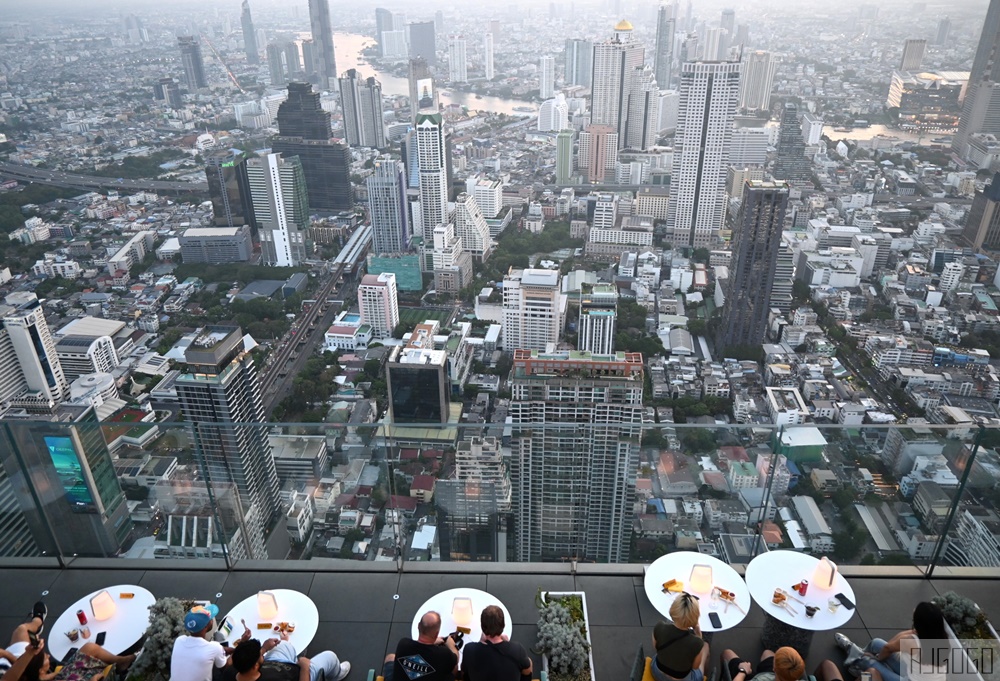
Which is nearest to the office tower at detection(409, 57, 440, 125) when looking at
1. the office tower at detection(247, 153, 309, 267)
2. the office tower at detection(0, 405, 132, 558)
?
the office tower at detection(247, 153, 309, 267)

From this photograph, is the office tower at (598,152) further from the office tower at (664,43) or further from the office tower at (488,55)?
the office tower at (488,55)

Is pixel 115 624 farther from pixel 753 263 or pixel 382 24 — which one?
pixel 382 24

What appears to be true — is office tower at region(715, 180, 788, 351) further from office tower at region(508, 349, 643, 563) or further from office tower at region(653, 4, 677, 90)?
office tower at region(653, 4, 677, 90)

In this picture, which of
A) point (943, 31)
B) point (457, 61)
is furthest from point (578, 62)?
point (943, 31)

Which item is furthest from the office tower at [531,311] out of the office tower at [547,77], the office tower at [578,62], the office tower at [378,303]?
the office tower at [578,62]

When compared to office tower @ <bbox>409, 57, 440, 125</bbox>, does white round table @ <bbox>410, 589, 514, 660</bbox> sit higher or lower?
higher
